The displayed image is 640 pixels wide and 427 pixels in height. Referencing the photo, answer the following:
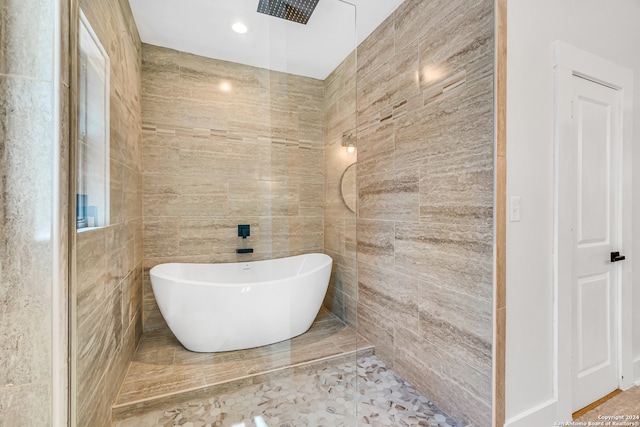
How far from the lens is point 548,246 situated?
1.41m

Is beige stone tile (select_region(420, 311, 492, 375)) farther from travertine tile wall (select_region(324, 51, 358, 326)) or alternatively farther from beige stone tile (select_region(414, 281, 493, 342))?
travertine tile wall (select_region(324, 51, 358, 326))

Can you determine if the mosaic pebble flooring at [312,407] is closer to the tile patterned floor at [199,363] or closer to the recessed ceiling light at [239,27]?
the tile patterned floor at [199,363]

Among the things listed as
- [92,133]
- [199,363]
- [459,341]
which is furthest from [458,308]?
[92,133]

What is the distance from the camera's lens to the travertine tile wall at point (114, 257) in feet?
3.28

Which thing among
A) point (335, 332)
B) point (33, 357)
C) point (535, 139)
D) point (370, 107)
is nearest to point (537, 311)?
point (535, 139)

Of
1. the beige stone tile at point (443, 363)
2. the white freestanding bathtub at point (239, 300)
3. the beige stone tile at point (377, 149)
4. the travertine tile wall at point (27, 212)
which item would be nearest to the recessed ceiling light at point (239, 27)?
the beige stone tile at point (377, 149)

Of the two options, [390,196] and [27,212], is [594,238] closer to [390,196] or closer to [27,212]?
[390,196]

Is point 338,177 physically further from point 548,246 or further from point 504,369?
point 504,369

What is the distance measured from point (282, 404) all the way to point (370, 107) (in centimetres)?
222

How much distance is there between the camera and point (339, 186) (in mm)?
2184

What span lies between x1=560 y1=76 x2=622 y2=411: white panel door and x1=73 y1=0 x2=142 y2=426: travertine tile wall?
7.95ft

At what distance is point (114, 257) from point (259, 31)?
1.78 m

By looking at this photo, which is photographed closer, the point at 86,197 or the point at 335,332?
the point at 86,197

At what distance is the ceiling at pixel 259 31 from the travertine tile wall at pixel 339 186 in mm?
156
